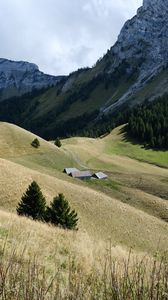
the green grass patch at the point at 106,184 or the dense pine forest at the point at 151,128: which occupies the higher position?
the dense pine forest at the point at 151,128

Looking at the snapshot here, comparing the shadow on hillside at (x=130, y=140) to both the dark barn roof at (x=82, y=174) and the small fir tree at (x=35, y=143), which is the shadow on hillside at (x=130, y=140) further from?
the dark barn roof at (x=82, y=174)

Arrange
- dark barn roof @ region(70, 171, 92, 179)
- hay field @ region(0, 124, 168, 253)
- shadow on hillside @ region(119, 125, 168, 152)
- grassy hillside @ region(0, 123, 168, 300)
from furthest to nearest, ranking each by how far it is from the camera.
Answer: shadow on hillside @ region(119, 125, 168, 152), dark barn roof @ region(70, 171, 92, 179), hay field @ region(0, 124, 168, 253), grassy hillside @ region(0, 123, 168, 300)

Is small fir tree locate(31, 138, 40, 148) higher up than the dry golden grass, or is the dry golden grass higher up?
small fir tree locate(31, 138, 40, 148)

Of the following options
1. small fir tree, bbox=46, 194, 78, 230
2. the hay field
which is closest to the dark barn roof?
the hay field

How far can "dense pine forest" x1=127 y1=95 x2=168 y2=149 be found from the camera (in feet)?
547

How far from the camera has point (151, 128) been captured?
562 feet

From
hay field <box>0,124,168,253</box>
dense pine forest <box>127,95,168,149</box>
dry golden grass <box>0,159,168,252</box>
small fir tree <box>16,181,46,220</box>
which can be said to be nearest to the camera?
small fir tree <box>16,181,46,220</box>

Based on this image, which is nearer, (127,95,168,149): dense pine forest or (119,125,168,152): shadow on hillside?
(119,125,168,152): shadow on hillside

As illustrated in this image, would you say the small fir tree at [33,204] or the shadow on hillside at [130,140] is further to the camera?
the shadow on hillside at [130,140]

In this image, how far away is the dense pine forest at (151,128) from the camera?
16688 cm

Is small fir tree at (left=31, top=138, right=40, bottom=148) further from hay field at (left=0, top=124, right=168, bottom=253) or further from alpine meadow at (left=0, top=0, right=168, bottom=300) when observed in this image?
hay field at (left=0, top=124, right=168, bottom=253)

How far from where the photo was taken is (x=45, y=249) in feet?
Answer: 52.3

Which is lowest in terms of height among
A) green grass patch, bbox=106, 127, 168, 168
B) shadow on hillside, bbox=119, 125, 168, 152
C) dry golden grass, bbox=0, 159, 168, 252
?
dry golden grass, bbox=0, 159, 168, 252

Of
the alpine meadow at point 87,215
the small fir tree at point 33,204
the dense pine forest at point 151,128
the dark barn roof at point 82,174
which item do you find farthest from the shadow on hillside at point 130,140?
the small fir tree at point 33,204
